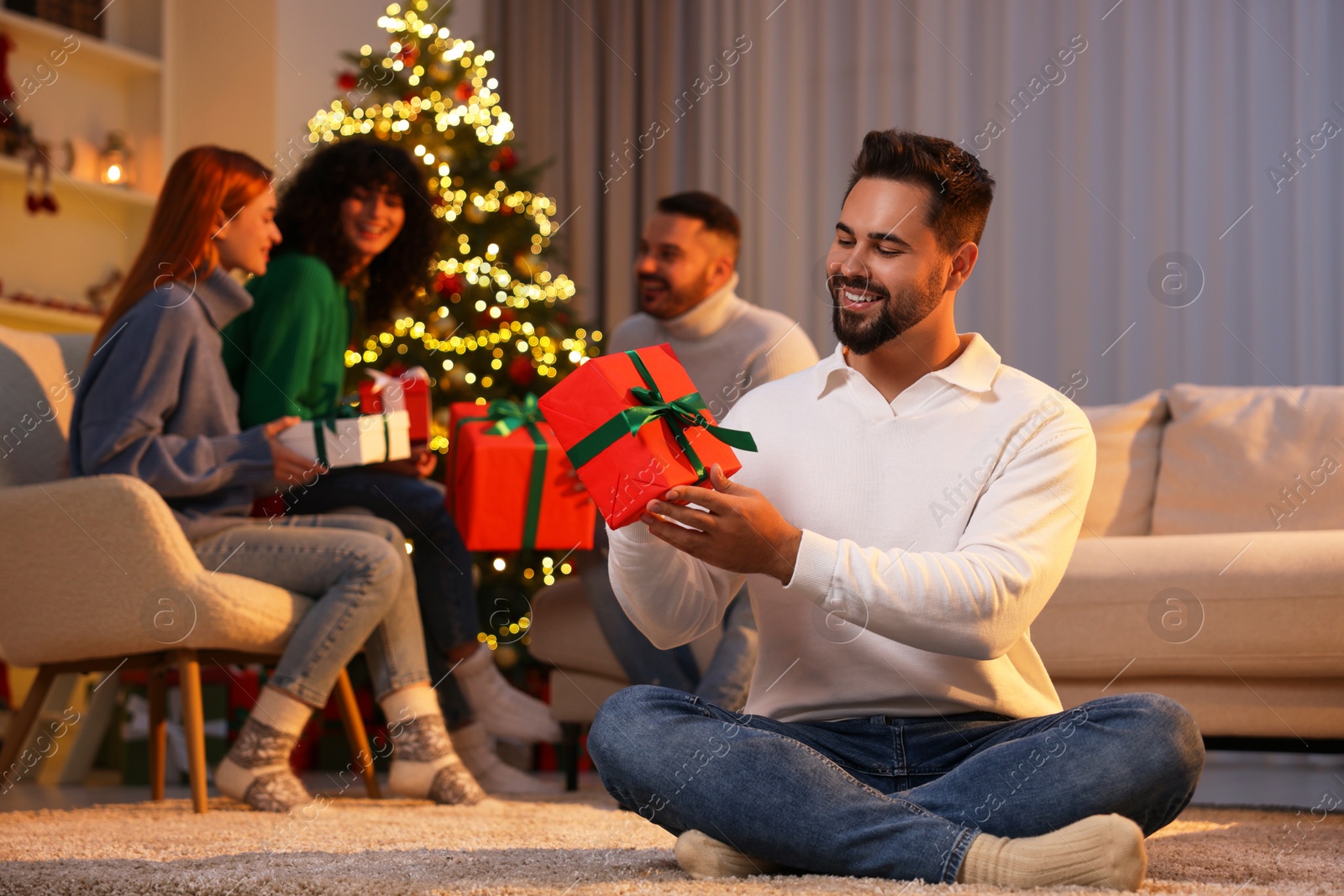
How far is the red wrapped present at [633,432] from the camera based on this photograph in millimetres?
1464

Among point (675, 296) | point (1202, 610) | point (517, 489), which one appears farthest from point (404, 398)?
point (1202, 610)

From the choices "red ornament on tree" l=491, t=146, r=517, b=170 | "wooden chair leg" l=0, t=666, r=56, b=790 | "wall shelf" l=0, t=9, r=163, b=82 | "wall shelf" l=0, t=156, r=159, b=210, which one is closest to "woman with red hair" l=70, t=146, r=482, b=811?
"wooden chair leg" l=0, t=666, r=56, b=790

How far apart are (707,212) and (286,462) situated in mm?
1268

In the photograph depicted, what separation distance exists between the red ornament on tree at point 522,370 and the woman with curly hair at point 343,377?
101 cm

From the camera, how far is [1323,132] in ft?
13.2

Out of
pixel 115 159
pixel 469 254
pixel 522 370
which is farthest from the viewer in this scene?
pixel 115 159

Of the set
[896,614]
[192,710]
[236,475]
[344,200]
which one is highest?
[344,200]

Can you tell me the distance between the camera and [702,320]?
3145 mm

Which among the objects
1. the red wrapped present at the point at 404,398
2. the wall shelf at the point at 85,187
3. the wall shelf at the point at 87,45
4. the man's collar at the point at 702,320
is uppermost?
the wall shelf at the point at 87,45

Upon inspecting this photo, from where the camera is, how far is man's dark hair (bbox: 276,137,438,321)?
2.87 m

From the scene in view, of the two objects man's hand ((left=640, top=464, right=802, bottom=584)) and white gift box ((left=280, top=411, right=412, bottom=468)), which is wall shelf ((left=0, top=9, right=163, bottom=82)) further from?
man's hand ((left=640, top=464, right=802, bottom=584))

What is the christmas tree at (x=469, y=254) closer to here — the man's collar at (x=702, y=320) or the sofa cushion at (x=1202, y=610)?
the man's collar at (x=702, y=320)

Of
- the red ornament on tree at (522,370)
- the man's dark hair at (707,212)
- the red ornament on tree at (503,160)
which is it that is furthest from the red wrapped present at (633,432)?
the red ornament on tree at (503,160)

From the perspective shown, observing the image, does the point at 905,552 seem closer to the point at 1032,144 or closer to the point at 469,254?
the point at 469,254
